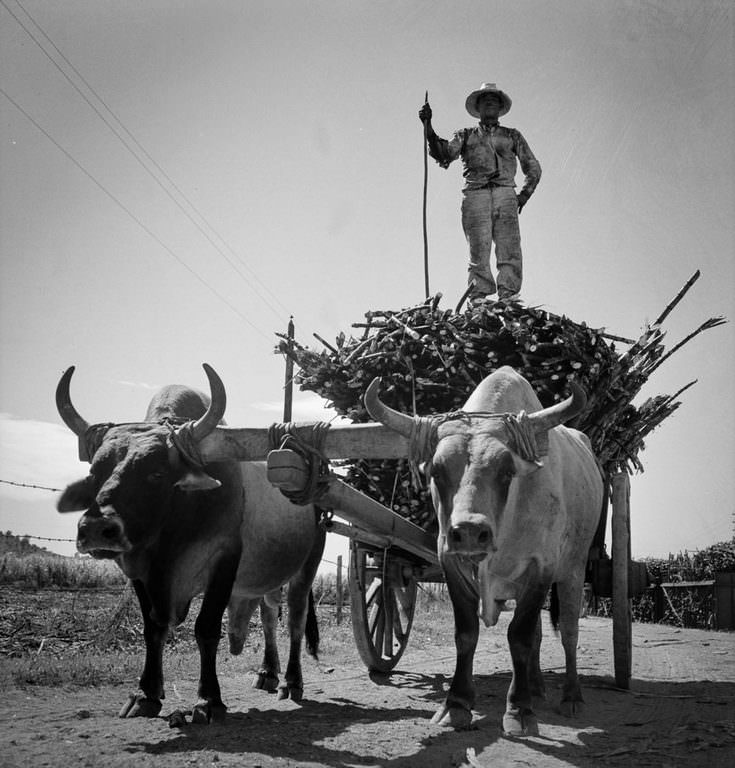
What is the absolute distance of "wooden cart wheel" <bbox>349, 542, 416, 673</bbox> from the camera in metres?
6.87

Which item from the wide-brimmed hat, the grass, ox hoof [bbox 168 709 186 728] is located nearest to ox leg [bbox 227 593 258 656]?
the grass

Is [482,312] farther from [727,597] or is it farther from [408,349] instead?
[727,597]

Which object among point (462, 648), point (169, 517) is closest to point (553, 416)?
point (462, 648)

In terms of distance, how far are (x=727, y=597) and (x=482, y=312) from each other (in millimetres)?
12486

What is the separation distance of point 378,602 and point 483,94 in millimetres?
5400

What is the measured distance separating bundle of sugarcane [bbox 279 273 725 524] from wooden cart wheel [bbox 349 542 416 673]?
72 centimetres

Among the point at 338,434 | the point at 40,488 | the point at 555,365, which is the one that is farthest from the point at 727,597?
the point at 338,434

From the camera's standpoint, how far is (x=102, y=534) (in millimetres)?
4215

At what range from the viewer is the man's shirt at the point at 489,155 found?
28.1ft

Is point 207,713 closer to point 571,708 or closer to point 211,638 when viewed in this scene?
point 211,638

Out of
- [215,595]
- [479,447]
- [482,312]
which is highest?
Result: [482,312]

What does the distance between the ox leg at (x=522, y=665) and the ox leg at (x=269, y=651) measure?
8.52 feet

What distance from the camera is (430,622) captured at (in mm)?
13781

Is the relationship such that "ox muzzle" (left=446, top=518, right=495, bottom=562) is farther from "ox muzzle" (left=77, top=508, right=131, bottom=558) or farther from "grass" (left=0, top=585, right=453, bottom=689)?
"grass" (left=0, top=585, right=453, bottom=689)
